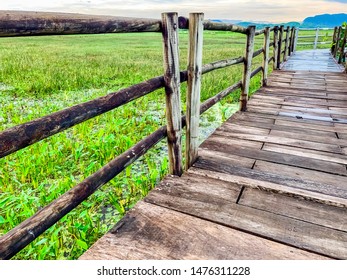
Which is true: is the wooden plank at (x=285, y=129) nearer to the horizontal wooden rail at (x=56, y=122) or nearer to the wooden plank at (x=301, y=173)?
the wooden plank at (x=301, y=173)

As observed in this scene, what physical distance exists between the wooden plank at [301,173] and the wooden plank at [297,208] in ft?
1.33

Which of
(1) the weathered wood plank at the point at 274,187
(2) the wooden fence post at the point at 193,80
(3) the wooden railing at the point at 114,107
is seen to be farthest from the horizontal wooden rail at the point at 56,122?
(1) the weathered wood plank at the point at 274,187

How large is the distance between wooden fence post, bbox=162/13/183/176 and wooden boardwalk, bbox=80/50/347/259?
213mm

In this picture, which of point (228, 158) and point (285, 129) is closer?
point (228, 158)

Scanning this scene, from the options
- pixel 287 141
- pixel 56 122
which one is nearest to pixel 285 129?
pixel 287 141

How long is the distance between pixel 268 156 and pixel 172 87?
4.42 feet

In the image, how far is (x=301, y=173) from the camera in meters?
2.46

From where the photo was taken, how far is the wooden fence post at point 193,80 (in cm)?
217

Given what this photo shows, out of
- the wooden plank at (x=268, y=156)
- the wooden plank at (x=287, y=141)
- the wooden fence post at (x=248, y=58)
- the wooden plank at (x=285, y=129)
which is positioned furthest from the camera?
the wooden fence post at (x=248, y=58)

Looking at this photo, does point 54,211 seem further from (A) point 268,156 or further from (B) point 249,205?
(A) point 268,156

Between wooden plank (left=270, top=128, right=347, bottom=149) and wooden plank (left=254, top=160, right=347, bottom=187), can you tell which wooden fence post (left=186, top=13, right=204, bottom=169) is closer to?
wooden plank (left=254, top=160, right=347, bottom=187)

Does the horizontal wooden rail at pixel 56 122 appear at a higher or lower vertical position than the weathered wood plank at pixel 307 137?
higher
